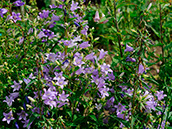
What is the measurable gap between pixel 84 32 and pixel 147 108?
1.06 meters

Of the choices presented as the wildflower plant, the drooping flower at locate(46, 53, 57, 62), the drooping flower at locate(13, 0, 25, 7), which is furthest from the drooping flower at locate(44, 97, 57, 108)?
the drooping flower at locate(13, 0, 25, 7)

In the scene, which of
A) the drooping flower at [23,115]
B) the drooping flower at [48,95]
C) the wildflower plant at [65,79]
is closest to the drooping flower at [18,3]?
the wildflower plant at [65,79]

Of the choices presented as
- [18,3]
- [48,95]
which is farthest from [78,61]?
[18,3]

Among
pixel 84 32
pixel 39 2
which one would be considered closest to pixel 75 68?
pixel 84 32

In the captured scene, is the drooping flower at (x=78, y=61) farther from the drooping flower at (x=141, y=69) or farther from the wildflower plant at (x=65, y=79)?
the drooping flower at (x=141, y=69)

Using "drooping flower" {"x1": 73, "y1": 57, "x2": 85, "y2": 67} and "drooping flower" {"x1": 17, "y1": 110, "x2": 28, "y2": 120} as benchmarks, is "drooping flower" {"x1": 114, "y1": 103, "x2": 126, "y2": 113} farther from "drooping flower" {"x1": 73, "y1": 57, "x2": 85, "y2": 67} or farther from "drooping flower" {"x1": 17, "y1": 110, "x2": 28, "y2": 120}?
"drooping flower" {"x1": 17, "y1": 110, "x2": 28, "y2": 120}

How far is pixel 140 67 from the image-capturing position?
6.57ft

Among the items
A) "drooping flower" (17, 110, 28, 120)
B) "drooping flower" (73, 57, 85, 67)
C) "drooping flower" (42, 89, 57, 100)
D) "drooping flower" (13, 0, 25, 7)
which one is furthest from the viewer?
"drooping flower" (13, 0, 25, 7)

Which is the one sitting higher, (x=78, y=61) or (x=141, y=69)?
(x=78, y=61)

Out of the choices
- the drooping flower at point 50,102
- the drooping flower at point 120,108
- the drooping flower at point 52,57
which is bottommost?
the drooping flower at point 120,108

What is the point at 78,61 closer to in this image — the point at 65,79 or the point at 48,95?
the point at 65,79

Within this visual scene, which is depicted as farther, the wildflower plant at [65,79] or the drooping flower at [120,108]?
the drooping flower at [120,108]

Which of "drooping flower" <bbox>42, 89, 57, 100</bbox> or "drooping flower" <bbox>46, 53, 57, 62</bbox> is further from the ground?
"drooping flower" <bbox>46, 53, 57, 62</bbox>

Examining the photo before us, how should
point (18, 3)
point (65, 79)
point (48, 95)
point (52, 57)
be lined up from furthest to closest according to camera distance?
1. point (18, 3)
2. point (65, 79)
3. point (52, 57)
4. point (48, 95)
